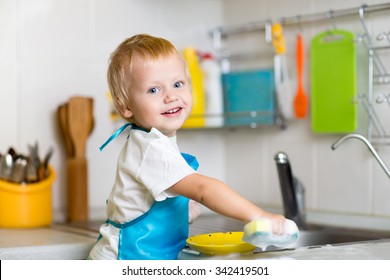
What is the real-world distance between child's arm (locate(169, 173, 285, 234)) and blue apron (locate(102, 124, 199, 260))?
96 millimetres

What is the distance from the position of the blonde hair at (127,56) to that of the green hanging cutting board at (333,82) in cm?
69

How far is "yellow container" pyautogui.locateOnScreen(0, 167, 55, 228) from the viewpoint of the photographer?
1819 millimetres

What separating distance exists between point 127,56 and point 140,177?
0.77ft

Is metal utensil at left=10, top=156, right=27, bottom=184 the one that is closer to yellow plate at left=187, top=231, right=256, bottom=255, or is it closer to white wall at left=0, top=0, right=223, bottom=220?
white wall at left=0, top=0, right=223, bottom=220

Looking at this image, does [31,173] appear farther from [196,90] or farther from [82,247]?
[196,90]

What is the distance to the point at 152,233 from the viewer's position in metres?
1.29

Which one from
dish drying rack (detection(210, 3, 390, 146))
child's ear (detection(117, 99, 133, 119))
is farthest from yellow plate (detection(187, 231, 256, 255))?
dish drying rack (detection(210, 3, 390, 146))

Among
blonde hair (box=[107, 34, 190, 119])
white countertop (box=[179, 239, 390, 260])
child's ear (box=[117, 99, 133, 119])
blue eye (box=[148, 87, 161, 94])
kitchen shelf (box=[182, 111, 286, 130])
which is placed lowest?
white countertop (box=[179, 239, 390, 260])

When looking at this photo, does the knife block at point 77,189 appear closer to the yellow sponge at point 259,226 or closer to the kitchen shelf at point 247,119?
the kitchen shelf at point 247,119

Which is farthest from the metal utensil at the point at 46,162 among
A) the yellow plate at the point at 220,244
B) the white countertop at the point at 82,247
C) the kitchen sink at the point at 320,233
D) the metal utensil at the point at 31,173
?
the yellow plate at the point at 220,244

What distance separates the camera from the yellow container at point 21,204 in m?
1.82

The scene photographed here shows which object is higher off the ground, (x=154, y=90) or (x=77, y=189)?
(x=154, y=90)

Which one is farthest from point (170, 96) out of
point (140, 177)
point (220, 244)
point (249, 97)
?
point (249, 97)
